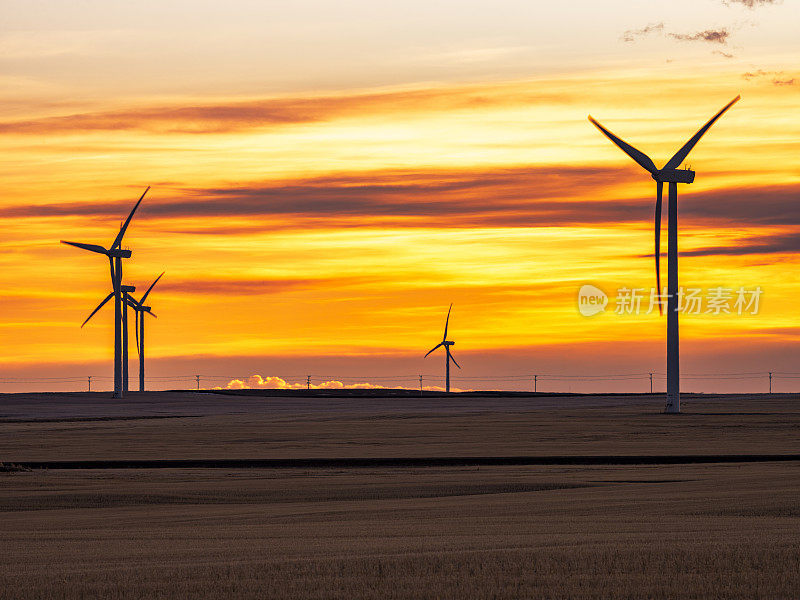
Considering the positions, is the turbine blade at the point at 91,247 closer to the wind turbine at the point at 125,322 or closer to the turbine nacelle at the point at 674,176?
the wind turbine at the point at 125,322

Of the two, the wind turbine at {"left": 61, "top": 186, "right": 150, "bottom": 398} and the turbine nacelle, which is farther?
the wind turbine at {"left": 61, "top": 186, "right": 150, "bottom": 398}

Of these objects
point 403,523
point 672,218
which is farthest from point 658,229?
point 403,523

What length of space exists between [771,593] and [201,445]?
49835 millimetres

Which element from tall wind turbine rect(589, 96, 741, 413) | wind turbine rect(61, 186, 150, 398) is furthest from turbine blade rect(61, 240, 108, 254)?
tall wind turbine rect(589, 96, 741, 413)

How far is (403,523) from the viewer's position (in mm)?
25734

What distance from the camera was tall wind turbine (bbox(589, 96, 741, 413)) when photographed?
9419 centimetres

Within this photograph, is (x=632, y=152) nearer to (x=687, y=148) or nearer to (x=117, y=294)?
(x=687, y=148)

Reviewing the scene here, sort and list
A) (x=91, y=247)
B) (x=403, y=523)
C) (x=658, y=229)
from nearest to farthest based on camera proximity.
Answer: (x=403, y=523) → (x=658, y=229) → (x=91, y=247)

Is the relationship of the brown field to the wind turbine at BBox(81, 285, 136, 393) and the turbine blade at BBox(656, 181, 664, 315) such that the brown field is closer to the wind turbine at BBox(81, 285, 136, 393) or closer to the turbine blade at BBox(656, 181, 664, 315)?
the turbine blade at BBox(656, 181, 664, 315)

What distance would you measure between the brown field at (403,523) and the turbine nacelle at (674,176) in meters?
31.9

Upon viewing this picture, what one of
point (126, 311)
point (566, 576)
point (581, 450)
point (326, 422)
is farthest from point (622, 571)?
point (126, 311)

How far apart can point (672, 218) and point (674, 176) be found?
133 inches

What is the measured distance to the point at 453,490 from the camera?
3728 centimetres

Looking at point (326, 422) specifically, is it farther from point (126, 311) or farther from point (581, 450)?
point (126, 311)
